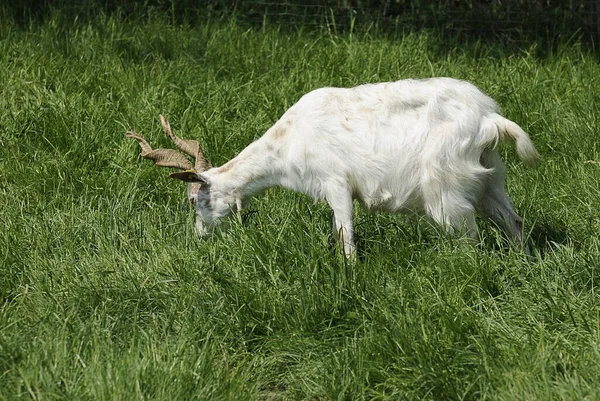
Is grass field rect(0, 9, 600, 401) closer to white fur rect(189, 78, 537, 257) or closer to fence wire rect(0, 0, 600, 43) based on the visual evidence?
white fur rect(189, 78, 537, 257)

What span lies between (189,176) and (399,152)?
1.26 metres

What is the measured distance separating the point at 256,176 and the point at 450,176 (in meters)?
1.24

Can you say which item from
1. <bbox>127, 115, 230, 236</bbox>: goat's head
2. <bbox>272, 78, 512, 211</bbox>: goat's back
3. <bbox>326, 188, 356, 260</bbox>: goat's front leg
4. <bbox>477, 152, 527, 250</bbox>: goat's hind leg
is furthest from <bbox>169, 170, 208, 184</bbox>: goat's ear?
<bbox>477, 152, 527, 250</bbox>: goat's hind leg

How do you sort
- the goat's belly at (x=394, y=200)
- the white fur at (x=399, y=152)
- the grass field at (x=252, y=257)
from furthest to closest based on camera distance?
the goat's belly at (x=394, y=200)
the white fur at (x=399, y=152)
the grass field at (x=252, y=257)

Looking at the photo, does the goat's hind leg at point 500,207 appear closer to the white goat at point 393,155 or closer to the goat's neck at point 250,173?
the white goat at point 393,155

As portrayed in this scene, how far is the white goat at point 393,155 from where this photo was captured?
5.28 meters

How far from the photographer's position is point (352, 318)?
4.66m

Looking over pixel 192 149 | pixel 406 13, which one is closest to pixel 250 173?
pixel 192 149

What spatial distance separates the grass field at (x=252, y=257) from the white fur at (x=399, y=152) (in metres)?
0.19

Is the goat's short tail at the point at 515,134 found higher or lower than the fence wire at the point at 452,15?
higher

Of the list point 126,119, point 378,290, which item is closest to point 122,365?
point 378,290

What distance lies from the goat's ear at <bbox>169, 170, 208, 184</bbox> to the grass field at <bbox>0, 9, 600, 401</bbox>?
0.31 meters

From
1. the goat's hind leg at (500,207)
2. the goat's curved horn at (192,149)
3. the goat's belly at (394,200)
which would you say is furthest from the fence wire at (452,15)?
the goat's belly at (394,200)

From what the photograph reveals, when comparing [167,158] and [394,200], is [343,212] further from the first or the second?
[167,158]
